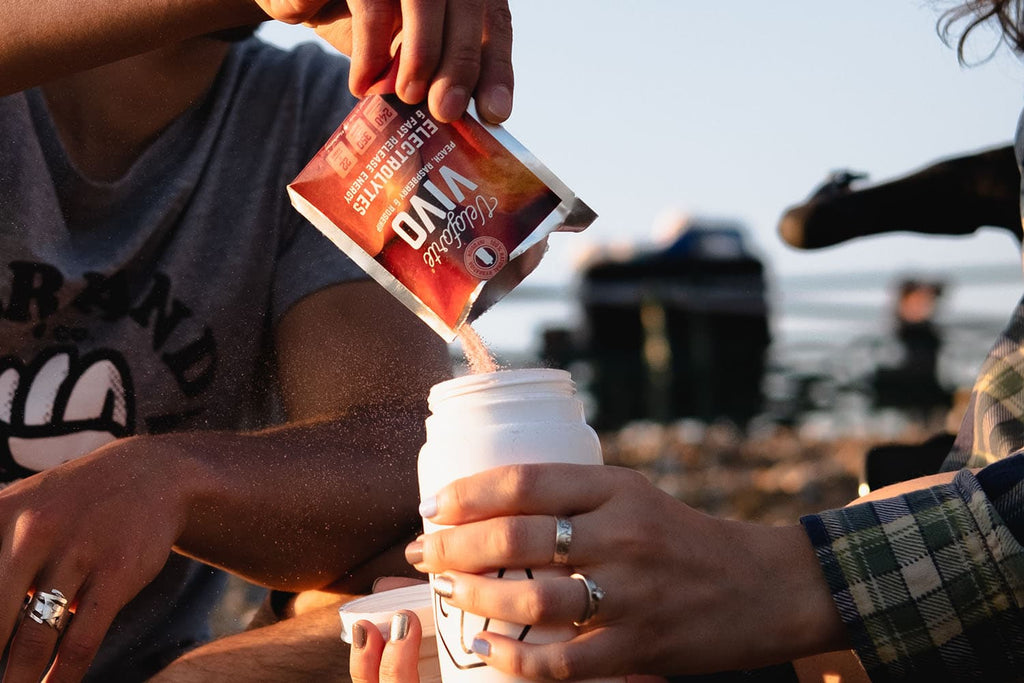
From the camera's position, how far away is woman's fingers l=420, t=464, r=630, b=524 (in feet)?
2.71

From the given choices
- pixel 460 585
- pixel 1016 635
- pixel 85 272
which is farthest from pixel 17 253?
pixel 1016 635

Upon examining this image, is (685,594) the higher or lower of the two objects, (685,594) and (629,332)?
the lower

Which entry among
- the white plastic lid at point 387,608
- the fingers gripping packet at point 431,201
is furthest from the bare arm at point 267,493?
the fingers gripping packet at point 431,201

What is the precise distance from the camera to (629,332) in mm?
7469

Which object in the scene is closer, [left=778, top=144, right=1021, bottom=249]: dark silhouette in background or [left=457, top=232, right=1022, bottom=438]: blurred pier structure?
[left=778, top=144, right=1021, bottom=249]: dark silhouette in background

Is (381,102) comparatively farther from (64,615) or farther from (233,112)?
(233,112)

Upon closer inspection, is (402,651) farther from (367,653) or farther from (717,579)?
(717,579)

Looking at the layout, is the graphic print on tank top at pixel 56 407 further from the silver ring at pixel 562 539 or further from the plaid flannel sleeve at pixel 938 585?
the plaid flannel sleeve at pixel 938 585

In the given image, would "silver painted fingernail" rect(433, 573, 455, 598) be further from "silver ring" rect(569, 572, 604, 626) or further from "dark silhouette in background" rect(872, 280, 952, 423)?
"dark silhouette in background" rect(872, 280, 952, 423)

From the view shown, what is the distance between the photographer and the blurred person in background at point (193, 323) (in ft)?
3.61

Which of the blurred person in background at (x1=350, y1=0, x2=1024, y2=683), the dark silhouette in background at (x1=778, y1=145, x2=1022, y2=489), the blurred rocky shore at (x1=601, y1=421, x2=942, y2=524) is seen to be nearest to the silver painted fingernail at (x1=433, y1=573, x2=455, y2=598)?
the blurred person in background at (x1=350, y1=0, x2=1024, y2=683)

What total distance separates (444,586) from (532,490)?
0.12 metres

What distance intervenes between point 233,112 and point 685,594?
4.40 ft

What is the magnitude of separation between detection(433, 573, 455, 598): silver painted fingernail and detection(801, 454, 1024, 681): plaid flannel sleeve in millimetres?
324
